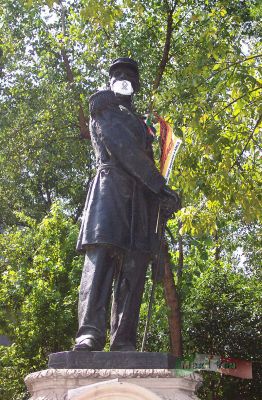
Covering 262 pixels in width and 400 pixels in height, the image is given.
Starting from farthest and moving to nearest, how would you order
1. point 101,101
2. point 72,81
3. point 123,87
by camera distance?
point 72,81 → point 123,87 → point 101,101

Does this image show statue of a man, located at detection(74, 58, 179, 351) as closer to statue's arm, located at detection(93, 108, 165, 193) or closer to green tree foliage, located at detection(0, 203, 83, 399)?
statue's arm, located at detection(93, 108, 165, 193)

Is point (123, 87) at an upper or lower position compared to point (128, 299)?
upper

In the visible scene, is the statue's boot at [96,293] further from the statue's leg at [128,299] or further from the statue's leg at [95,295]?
the statue's leg at [128,299]

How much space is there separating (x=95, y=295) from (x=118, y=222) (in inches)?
22.2

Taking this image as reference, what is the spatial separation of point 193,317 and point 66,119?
5832mm

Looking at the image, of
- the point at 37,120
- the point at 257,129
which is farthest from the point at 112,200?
the point at 37,120

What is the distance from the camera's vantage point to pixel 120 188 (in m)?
5.09

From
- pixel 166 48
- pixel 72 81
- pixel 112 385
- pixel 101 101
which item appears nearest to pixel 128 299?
pixel 112 385

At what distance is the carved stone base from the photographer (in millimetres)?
3922

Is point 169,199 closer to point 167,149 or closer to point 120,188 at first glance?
point 120,188

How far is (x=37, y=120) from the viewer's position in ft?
54.4

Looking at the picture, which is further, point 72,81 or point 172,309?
point 72,81

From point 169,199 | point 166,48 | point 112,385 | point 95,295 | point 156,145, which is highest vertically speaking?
point 166,48

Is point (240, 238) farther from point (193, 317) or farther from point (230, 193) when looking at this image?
point (230, 193)
